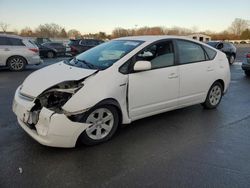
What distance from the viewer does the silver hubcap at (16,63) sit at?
40.9 ft

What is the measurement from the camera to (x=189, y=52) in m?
5.32

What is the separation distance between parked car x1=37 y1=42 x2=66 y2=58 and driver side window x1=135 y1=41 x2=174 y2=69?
20.0 m

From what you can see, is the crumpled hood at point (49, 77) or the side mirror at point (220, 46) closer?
the crumpled hood at point (49, 77)

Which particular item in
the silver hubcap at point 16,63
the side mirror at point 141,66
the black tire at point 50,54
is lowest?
the black tire at point 50,54

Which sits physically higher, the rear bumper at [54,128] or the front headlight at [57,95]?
the front headlight at [57,95]

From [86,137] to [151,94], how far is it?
4.35ft

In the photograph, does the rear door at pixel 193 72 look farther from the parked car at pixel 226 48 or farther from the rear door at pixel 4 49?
the parked car at pixel 226 48

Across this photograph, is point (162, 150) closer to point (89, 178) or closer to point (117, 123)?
point (117, 123)

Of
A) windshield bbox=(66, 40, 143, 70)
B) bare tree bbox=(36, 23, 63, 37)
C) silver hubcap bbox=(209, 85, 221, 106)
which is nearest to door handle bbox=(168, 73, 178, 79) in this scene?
windshield bbox=(66, 40, 143, 70)

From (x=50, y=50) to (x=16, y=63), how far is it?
1147cm

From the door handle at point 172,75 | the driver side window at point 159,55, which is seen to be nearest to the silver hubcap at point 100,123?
the driver side window at point 159,55

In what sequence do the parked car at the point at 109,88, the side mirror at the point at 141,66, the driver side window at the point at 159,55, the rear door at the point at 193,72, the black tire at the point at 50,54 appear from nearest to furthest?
the parked car at the point at 109,88
the side mirror at the point at 141,66
the driver side window at the point at 159,55
the rear door at the point at 193,72
the black tire at the point at 50,54

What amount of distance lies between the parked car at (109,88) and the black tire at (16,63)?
8.50 metres

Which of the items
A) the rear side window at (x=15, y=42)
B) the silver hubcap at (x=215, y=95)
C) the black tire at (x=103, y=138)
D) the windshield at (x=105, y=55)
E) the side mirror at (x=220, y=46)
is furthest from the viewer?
the side mirror at (x=220, y=46)
